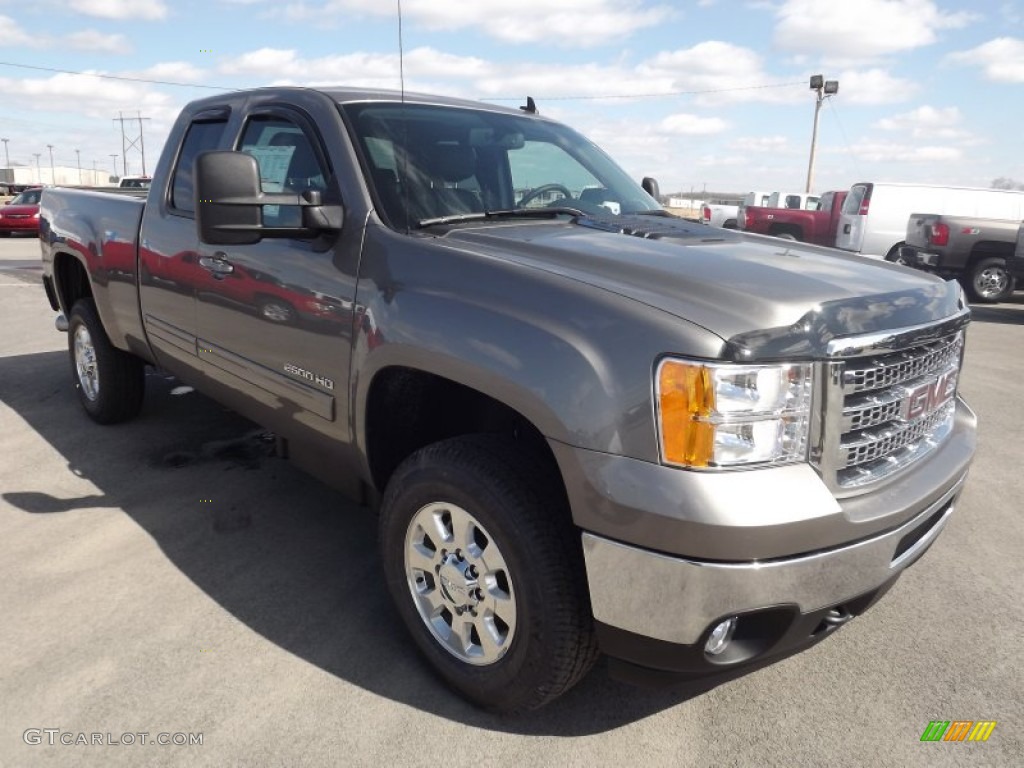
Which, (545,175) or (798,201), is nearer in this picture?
(545,175)

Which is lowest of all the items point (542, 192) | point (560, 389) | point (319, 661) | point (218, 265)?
point (319, 661)

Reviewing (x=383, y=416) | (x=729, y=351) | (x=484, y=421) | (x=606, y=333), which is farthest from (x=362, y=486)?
(x=729, y=351)

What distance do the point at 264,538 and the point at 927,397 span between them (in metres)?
2.72

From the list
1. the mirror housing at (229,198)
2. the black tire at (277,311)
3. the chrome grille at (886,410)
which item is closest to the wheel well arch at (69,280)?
the black tire at (277,311)

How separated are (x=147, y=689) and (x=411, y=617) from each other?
0.84 m

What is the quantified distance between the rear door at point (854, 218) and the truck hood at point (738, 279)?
13.8 metres

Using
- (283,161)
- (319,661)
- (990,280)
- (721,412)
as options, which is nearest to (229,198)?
(283,161)

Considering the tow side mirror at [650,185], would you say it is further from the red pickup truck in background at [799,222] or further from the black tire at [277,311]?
the red pickup truck in background at [799,222]

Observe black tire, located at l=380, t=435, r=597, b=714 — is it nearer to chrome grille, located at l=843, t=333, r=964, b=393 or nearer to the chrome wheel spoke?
the chrome wheel spoke

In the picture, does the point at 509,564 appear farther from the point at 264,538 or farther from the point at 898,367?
the point at 264,538

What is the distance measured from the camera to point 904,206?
597 inches

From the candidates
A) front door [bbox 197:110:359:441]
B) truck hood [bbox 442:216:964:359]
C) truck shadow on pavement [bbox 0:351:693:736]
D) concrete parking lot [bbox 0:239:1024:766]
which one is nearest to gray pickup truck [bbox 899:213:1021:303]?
concrete parking lot [bbox 0:239:1024:766]

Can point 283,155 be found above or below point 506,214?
above

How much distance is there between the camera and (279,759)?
2195 mm
